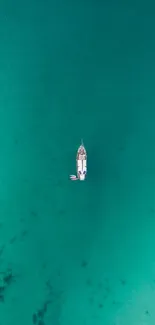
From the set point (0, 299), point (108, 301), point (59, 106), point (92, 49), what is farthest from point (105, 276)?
point (92, 49)

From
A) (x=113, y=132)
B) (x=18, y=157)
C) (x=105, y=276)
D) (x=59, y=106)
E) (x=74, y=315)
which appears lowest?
(x=74, y=315)

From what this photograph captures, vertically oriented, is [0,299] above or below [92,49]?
below

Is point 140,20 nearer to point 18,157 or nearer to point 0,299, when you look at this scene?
point 18,157

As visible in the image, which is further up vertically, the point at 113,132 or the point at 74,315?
the point at 113,132

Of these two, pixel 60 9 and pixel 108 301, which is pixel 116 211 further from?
pixel 60 9

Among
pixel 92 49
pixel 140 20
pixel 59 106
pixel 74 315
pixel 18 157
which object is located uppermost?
pixel 140 20

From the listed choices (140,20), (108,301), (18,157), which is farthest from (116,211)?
(140,20)
